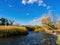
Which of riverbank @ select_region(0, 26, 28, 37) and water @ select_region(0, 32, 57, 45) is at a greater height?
riverbank @ select_region(0, 26, 28, 37)

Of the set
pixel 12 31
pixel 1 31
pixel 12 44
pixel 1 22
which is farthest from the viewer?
pixel 1 22

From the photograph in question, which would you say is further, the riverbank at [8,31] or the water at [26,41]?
the riverbank at [8,31]

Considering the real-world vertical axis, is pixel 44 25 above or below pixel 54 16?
below

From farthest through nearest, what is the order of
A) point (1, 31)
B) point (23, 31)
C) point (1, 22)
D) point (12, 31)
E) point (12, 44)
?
point (1, 22) < point (23, 31) < point (12, 31) < point (1, 31) < point (12, 44)

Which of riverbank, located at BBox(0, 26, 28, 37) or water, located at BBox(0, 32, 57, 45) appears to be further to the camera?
riverbank, located at BBox(0, 26, 28, 37)

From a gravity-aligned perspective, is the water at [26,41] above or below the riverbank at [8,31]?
below

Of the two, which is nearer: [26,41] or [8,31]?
[26,41]

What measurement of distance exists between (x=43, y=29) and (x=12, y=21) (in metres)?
13.1

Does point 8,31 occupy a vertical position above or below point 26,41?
above

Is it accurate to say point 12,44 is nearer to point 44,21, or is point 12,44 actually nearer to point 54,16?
point 44,21

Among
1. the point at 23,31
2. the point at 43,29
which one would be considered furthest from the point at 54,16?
the point at 23,31

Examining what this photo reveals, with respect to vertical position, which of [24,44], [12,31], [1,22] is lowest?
[24,44]

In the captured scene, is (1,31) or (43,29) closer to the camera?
(1,31)

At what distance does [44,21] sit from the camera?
59438 millimetres
